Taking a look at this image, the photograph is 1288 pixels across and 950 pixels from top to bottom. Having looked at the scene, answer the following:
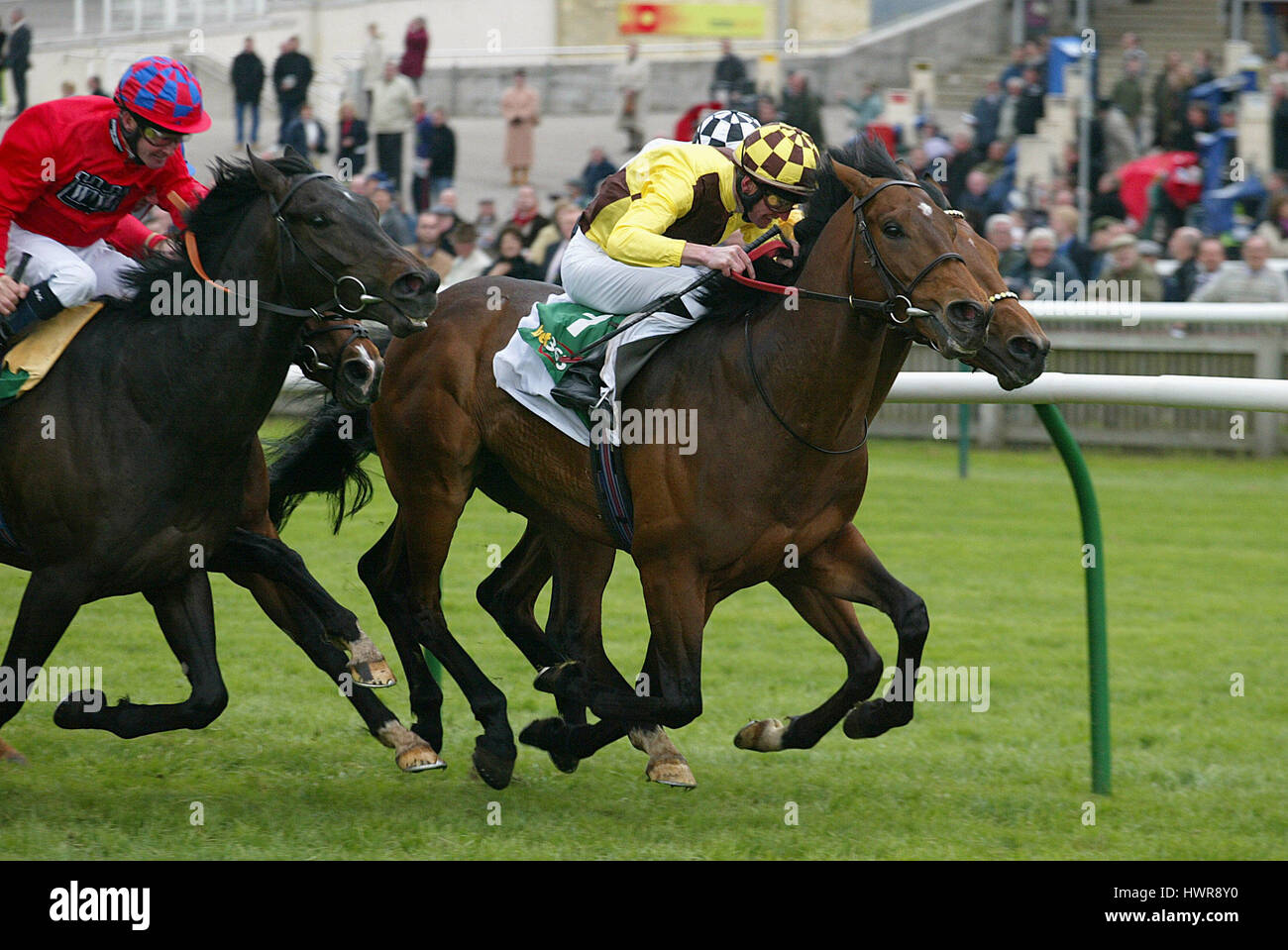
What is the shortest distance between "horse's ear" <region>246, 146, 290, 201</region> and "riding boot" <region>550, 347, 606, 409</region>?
888 mm

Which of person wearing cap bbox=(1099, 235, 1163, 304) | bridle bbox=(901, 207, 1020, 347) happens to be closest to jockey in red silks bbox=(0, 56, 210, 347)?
bridle bbox=(901, 207, 1020, 347)

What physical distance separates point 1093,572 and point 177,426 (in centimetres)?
242

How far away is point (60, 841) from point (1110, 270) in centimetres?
875

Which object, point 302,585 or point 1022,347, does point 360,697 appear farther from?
point 1022,347

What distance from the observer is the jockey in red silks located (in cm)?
444

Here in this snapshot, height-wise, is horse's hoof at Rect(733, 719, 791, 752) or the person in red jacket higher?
the person in red jacket

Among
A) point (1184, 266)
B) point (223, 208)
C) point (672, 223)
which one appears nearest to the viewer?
point (223, 208)

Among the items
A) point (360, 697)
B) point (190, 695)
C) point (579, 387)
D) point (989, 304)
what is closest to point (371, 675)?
point (360, 697)

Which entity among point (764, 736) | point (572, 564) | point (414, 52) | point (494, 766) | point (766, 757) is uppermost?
point (414, 52)

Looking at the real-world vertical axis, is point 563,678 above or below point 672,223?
below

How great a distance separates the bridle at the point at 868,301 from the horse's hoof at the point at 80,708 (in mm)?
1892

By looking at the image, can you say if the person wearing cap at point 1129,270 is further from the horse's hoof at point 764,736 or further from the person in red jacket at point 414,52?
the person in red jacket at point 414,52

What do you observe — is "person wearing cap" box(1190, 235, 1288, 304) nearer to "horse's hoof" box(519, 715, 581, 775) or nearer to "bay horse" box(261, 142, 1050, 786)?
"bay horse" box(261, 142, 1050, 786)

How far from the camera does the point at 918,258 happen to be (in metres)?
3.99
